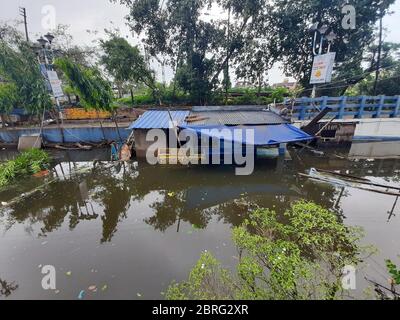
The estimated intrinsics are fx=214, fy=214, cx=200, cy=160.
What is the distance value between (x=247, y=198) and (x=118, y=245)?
14.2 ft

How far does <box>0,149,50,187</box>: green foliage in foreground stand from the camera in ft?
28.3

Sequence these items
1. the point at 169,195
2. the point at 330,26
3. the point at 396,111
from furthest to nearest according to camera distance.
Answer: the point at 330,26 < the point at 396,111 < the point at 169,195

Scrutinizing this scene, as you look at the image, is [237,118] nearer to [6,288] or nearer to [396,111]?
[6,288]

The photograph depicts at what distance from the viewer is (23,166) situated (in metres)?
9.38

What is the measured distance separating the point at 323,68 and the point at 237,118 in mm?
5840

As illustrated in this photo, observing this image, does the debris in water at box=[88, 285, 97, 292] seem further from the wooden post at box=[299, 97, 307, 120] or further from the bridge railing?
the wooden post at box=[299, 97, 307, 120]

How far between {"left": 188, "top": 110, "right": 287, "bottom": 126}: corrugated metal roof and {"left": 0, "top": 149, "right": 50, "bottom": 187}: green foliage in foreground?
23.9 ft

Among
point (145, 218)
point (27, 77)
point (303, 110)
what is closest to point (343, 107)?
point (303, 110)

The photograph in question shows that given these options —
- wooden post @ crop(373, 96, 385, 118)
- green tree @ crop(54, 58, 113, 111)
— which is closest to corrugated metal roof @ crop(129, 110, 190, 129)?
green tree @ crop(54, 58, 113, 111)

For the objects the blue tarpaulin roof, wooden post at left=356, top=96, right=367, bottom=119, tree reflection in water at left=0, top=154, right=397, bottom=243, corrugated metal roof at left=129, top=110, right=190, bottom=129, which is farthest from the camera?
wooden post at left=356, top=96, right=367, bottom=119

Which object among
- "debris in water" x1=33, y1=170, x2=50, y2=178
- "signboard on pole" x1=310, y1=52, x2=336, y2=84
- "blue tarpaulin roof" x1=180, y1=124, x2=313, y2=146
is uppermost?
"signboard on pole" x1=310, y1=52, x2=336, y2=84

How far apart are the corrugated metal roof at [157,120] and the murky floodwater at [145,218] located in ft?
6.47

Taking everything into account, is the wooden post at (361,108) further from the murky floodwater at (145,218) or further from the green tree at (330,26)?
the murky floodwater at (145,218)
